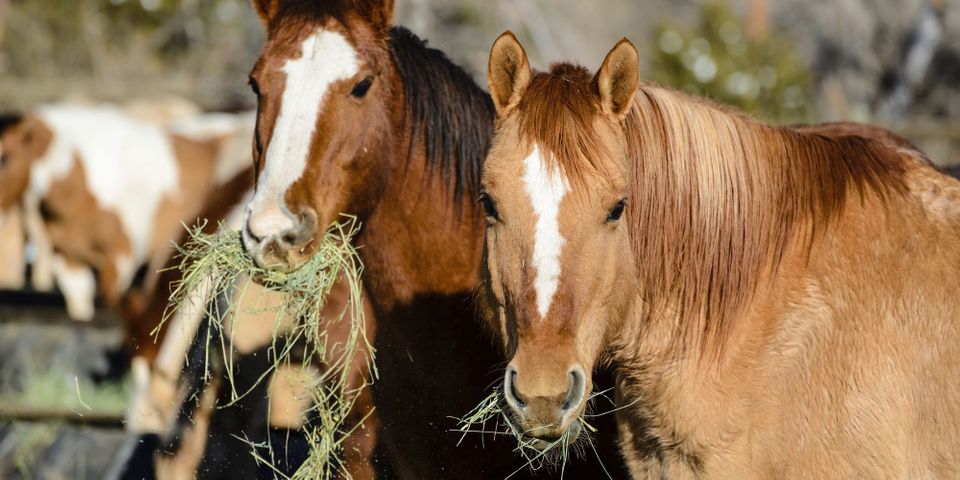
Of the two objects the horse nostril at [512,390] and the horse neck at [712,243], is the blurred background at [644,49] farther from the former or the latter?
the horse nostril at [512,390]

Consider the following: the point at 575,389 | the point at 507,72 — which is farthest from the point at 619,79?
the point at 575,389

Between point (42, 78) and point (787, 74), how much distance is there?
11.3m

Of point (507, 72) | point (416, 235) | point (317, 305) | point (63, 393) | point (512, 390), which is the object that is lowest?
point (63, 393)

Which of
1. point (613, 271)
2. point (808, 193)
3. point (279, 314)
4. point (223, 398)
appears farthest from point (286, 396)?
point (808, 193)

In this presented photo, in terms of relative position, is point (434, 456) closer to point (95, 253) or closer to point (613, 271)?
point (613, 271)

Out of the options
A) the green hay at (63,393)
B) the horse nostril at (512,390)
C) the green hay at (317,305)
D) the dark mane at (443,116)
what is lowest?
the green hay at (63,393)

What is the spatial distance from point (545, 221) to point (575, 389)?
17.0 inches

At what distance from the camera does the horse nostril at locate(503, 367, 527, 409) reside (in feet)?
8.65

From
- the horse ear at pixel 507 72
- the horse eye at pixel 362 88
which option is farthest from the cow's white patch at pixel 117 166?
the horse ear at pixel 507 72

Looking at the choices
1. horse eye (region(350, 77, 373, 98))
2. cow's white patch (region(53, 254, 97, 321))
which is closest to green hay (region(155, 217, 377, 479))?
horse eye (region(350, 77, 373, 98))

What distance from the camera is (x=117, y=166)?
8.62 m

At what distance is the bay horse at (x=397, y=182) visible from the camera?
11.7 ft

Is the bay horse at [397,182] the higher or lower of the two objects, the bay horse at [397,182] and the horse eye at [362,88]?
the lower

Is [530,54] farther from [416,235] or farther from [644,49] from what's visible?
[416,235]
